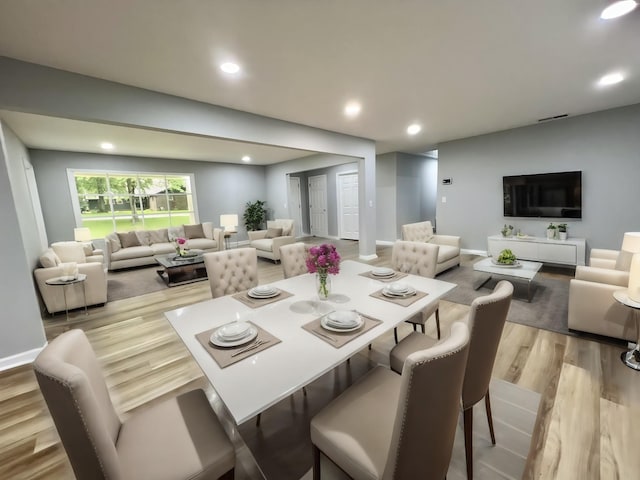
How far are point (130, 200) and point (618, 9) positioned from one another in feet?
27.2

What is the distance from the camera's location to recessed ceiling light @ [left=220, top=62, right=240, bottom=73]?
2339 millimetres

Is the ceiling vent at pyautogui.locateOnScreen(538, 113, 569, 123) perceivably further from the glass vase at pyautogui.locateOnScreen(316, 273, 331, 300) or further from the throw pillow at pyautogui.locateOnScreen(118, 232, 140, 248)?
the throw pillow at pyautogui.locateOnScreen(118, 232, 140, 248)

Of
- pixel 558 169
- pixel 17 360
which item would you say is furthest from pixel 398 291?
pixel 558 169

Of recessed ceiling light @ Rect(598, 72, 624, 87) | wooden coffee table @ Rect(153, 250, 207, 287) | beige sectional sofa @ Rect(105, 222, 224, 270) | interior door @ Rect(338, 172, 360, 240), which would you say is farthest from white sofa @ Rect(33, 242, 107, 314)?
recessed ceiling light @ Rect(598, 72, 624, 87)

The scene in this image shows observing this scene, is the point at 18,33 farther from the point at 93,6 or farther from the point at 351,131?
the point at 351,131

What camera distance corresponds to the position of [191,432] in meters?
1.07

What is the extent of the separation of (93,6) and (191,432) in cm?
240

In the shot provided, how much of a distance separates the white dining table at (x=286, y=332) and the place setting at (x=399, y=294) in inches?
1.9

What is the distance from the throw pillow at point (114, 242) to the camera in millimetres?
5555

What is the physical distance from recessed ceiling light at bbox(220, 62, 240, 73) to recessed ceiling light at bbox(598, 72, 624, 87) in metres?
3.81

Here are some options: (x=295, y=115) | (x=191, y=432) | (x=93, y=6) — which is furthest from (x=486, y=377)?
(x=295, y=115)

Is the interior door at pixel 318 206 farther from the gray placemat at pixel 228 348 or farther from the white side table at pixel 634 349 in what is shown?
the gray placemat at pixel 228 348

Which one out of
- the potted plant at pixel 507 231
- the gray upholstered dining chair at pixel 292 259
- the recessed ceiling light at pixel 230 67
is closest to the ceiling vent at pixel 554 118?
the potted plant at pixel 507 231

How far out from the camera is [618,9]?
5.96 feet
